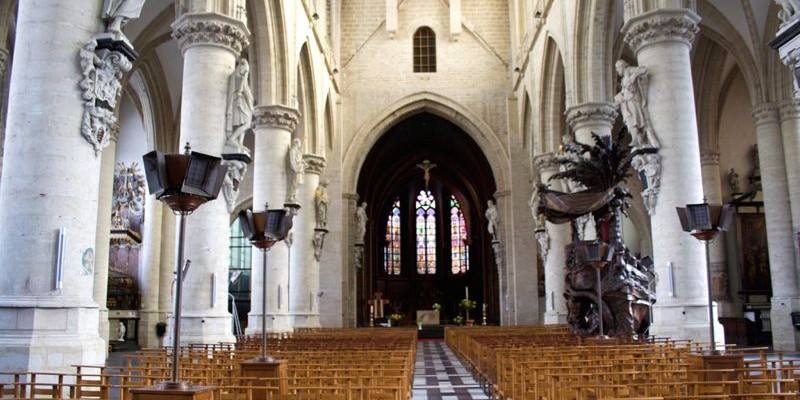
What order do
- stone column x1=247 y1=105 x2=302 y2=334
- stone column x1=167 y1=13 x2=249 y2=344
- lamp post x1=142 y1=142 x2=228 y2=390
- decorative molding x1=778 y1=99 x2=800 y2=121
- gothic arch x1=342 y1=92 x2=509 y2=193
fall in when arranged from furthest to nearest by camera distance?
gothic arch x1=342 y1=92 x2=509 y2=193
decorative molding x1=778 y1=99 x2=800 y2=121
stone column x1=247 y1=105 x2=302 y2=334
stone column x1=167 y1=13 x2=249 y2=344
lamp post x1=142 y1=142 x2=228 y2=390

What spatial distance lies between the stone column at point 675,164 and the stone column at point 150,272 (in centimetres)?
1630

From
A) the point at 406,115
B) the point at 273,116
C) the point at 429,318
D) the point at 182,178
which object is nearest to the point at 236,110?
the point at 273,116

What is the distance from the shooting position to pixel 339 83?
101ft

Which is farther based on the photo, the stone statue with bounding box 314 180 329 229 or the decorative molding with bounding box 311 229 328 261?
the stone statue with bounding box 314 180 329 229

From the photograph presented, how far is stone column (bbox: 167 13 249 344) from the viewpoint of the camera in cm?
1259

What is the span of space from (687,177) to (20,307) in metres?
10.7

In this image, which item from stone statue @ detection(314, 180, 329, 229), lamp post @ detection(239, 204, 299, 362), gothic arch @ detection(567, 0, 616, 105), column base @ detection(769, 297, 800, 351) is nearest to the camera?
lamp post @ detection(239, 204, 299, 362)

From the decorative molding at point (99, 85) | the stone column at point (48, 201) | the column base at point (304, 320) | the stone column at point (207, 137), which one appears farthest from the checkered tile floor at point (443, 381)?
the decorative molding at point (99, 85)

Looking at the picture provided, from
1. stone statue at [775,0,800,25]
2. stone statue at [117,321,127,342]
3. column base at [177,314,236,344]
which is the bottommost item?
stone statue at [117,321,127,342]

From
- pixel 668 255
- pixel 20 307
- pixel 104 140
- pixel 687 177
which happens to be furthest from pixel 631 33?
pixel 20 307

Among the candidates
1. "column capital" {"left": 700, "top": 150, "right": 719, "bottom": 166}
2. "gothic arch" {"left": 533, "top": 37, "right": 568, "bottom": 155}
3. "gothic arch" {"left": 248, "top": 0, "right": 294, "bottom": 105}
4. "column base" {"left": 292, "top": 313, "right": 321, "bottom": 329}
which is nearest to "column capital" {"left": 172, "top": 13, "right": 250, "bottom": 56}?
"gothic arch" {"left": 248, "top": 0, "right": 294, "bottom": 105}

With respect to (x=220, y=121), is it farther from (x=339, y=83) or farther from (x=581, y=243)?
(x=339, y=83)

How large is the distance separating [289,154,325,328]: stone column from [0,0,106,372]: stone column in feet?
44.3

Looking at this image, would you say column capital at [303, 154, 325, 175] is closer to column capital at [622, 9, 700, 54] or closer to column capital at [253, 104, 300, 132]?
column capital at [253, 104, 300, 132]
